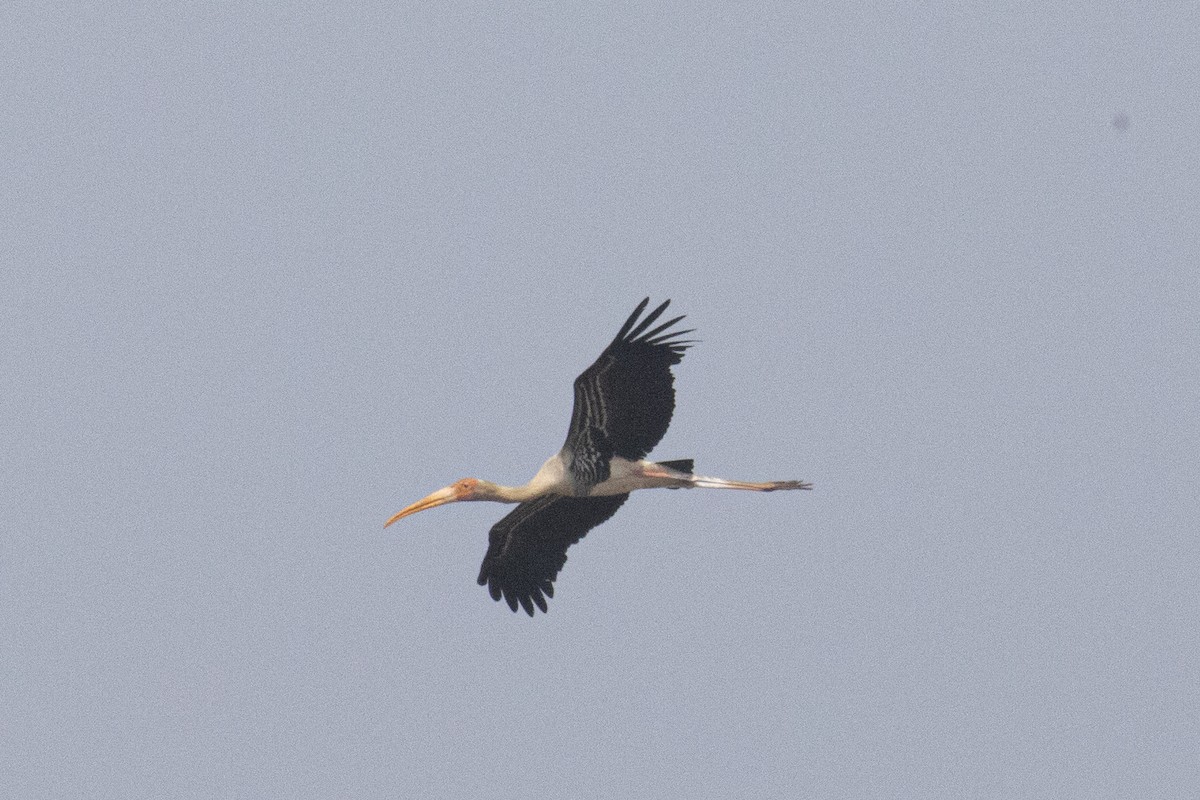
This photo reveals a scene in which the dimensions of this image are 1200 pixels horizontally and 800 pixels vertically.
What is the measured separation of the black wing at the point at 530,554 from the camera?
945 inches

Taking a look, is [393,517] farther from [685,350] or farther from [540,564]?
[685,350]

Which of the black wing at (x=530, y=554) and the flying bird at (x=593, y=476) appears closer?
the flying bird at (x=593, y=476)

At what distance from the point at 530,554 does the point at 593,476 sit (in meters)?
2.06

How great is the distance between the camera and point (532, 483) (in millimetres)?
23000

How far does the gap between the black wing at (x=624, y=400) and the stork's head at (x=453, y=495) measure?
1.39 meters

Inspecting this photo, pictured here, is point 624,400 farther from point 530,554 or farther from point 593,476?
point 530,554

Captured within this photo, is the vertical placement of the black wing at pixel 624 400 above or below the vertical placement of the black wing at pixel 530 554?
above

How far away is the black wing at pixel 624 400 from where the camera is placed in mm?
21469

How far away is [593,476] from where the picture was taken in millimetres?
22531

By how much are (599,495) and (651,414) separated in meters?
1.79

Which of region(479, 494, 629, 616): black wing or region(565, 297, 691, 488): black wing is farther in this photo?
region(479, 494, 629, 616): black wing

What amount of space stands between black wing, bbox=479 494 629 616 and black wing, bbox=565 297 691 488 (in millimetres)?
1472

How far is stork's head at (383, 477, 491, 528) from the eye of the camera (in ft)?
76.6

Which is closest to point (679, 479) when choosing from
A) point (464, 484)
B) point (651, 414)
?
point (651, 414)
